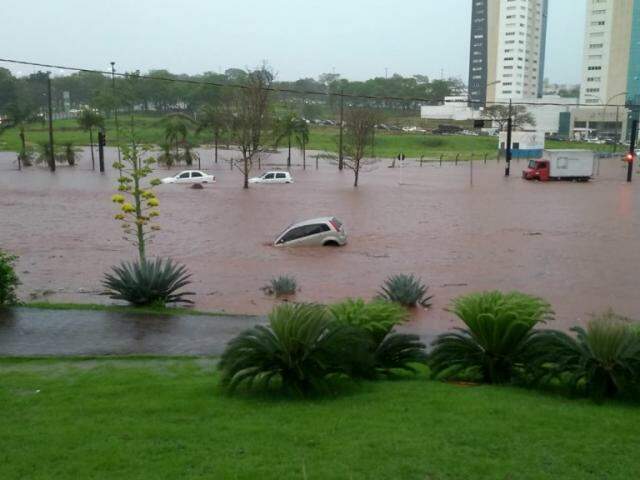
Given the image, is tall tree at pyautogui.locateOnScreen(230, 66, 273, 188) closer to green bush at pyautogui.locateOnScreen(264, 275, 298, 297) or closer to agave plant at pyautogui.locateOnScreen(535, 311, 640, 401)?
green bush at pyautogui.locateOnScreen(264, 275, 298, 297)

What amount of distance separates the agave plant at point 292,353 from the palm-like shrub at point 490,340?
46.7 inches

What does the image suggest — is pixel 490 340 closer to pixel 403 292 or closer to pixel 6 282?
pixel 403 292

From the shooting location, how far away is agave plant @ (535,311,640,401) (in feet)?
21.7

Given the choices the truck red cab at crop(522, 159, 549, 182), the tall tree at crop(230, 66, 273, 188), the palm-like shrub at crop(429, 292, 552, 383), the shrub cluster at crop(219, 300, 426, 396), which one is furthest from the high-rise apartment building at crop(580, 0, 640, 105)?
the shrub cluster at crop(219, 300, 426, 396)

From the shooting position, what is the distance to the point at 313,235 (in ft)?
73.2

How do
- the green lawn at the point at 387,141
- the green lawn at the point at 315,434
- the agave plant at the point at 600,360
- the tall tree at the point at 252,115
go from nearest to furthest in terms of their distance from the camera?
the green lawn at the point at 315,434 → the agave plant at the point at 600,360 → the tall tree at the point at 252,115 → the green lawn at the point at 387,141

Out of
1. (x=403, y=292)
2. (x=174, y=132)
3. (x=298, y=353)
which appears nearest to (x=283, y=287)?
(x=403, y=292)

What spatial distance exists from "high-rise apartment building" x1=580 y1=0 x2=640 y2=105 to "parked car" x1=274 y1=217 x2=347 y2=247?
104460 millimetres

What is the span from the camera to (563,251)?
23000 millimetres

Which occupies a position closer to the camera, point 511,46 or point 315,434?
point 315,434

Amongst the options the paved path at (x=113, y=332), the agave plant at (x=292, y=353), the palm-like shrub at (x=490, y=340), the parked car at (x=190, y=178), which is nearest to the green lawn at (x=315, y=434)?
the agave plant at (x=292, y=353)

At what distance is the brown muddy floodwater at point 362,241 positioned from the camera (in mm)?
17000

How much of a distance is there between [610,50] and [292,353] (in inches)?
5146

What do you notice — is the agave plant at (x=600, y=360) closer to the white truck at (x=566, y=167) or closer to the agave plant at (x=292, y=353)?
the agave plant at (x=292, y=353)
